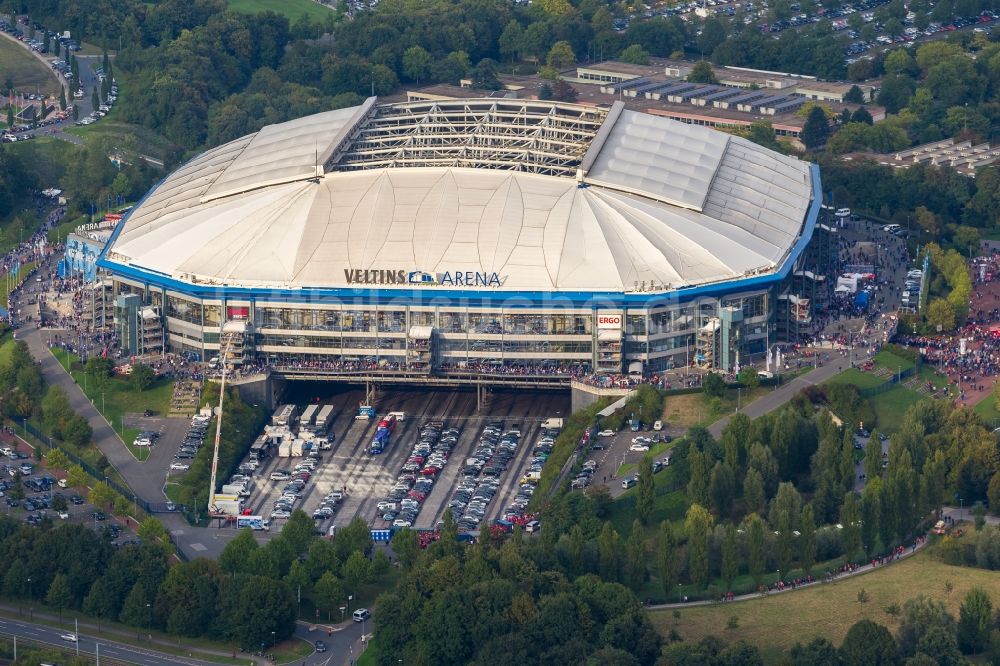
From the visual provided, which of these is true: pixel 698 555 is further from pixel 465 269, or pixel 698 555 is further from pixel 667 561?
pixel 465 269

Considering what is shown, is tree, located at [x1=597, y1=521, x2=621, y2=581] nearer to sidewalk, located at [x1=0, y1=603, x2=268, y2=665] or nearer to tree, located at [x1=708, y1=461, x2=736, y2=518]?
tree, located at [x1=708, y1=461, x2=736, y2=518]

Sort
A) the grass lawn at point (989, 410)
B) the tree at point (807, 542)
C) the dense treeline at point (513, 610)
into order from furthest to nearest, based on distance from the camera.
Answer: the grass lawn at point (989, 410)
the tree at point (807, 542)
the dense treeline at point (513, 610)

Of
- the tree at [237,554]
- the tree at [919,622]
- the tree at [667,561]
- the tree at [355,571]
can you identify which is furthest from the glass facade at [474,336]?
the tree at [919,622]

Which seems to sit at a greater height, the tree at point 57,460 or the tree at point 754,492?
the tree at point 754,492

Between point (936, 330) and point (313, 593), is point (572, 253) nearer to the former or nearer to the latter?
point (936, 330)

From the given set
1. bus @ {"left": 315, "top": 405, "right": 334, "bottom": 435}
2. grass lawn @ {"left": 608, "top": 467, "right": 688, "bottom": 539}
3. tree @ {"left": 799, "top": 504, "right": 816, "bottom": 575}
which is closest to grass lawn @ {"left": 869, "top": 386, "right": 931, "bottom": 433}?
grass lawn @ {"left": 608, "top": 467, "right": 688, "bottom": 539}

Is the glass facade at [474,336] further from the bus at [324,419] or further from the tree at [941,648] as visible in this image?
the tree at [941,648]

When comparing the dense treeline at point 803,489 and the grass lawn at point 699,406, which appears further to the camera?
the grass lawn at point 699,406
